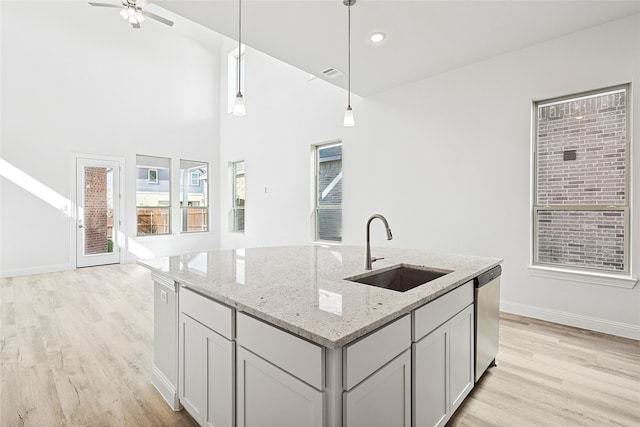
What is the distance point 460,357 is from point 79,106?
738cm

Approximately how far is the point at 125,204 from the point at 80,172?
38.1 inches

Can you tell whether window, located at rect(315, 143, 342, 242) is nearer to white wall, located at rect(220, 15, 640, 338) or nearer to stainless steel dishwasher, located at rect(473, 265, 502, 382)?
white wall, located at rect(220, 15, 640, 338)

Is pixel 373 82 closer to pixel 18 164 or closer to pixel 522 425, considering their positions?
pixel 522 425

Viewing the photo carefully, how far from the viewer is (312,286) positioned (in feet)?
4.94

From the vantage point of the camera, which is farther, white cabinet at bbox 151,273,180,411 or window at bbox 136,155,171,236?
window at bbox 136,155,171,236

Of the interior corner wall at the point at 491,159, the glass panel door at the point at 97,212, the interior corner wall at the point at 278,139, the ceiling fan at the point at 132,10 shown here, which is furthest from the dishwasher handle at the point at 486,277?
the glass panel door at the point at 97,212

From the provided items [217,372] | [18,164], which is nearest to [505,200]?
[217,372]

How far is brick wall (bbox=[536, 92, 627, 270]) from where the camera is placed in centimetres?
296

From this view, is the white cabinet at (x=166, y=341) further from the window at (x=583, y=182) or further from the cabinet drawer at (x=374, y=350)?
the window at (x=583, y=182)

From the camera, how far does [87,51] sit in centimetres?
600

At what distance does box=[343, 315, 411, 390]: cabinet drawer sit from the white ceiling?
8.59 feet

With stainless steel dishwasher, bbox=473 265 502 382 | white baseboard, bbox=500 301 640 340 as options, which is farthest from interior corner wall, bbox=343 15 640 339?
stainless steel dishwasher, bbox=473 265 502 382

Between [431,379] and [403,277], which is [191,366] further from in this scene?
[403,277]

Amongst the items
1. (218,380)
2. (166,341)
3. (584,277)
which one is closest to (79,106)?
(166,341)
